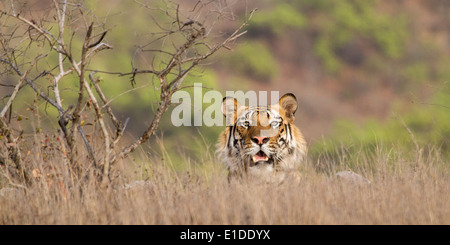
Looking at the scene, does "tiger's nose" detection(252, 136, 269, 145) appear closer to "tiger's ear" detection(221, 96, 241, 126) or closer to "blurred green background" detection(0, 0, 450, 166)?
"tiger's ear" detection(221, 96, 241, 126)

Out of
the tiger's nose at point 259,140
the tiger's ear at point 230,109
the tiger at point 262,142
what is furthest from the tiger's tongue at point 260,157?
the tiger's ear at point 230,109

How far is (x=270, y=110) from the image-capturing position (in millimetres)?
7102

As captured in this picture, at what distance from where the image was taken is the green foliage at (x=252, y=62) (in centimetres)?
3122

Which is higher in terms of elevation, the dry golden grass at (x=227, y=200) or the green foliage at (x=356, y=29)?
the green foliage at (x=356, y=29)

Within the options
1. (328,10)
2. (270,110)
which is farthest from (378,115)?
(270,110)

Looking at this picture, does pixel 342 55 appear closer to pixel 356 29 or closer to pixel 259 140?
pixel 356 29

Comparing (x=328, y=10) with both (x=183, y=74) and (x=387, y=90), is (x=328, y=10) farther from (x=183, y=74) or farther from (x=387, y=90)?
(x=183, y=74)

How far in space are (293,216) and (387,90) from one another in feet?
94.4

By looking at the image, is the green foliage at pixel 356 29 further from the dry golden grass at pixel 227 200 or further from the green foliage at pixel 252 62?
the dry golden grass at pixel 227 200

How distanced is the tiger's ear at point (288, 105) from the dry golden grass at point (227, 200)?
55 centimetres

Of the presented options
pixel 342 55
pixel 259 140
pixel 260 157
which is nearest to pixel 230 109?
pixel 259 140

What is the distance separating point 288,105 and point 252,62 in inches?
968

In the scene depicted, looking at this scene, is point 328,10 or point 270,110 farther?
point 328,10

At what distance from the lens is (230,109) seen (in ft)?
23.4
